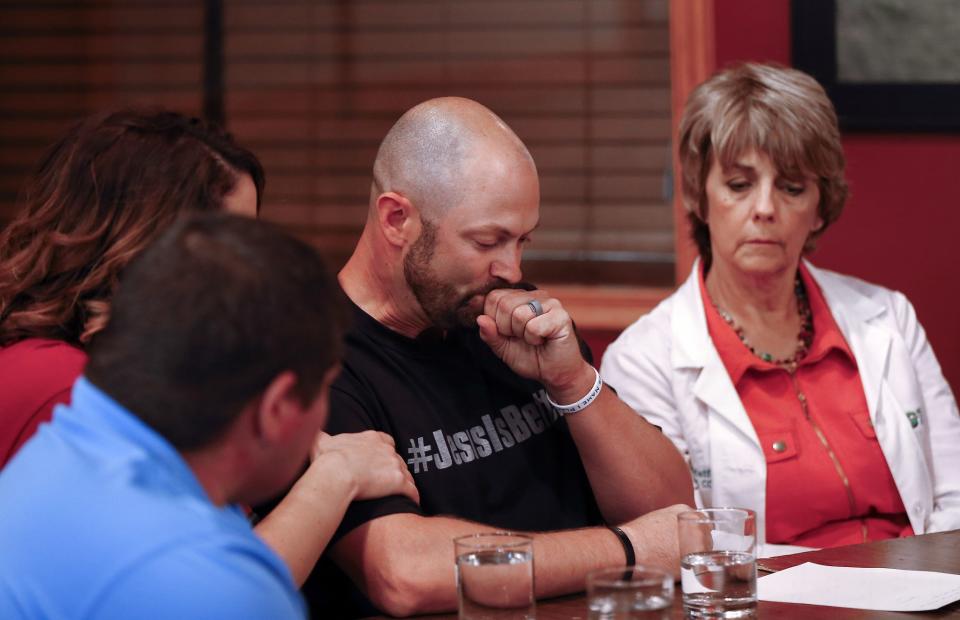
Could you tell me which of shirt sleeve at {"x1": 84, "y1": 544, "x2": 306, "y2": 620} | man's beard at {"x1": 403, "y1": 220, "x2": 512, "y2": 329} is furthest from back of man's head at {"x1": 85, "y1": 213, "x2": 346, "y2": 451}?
man's beard at {"x1": 403, "y1": 220, "x2": 512, "y2": 329}

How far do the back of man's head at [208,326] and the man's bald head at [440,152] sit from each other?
0.90 meters

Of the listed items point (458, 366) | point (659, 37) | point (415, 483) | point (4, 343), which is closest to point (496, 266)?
point (458, 366)

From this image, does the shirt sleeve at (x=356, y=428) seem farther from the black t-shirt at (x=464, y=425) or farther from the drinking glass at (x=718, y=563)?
the drinking glass at (x=718, y=563)

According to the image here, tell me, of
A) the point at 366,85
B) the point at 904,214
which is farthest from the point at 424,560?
the point at 366,85

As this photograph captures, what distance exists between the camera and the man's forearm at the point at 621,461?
2006 millimetres

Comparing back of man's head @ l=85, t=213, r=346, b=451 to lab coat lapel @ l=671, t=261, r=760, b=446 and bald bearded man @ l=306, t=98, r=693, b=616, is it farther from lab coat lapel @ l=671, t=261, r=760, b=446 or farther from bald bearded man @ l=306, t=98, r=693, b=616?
lab coat lapel @ l=671, t=261, r=760, b=446

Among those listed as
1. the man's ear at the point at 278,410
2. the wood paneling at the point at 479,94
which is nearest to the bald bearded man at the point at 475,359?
the man's ear at the point at 278,410

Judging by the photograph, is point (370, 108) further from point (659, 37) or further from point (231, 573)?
point (231, 573)

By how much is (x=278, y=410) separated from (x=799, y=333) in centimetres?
186

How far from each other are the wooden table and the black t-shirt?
0.28 metres

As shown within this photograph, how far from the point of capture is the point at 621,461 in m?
2.01

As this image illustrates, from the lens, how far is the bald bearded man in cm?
190

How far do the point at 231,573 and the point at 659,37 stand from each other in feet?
10.2

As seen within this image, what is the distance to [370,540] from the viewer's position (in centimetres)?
163
